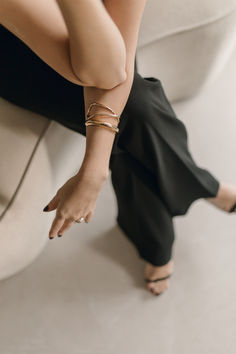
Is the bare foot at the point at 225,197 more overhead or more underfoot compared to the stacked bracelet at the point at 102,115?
more underfoot

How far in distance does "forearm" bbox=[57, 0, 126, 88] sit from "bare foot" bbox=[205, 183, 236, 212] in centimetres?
50

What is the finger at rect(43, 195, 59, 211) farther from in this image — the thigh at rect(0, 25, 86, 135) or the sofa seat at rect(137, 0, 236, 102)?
the sofa seat at rect(137, 0, 236, 102)

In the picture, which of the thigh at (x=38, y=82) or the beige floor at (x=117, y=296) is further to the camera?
the beige floor at (x=117, y=296)

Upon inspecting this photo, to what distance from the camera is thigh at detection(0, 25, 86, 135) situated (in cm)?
72

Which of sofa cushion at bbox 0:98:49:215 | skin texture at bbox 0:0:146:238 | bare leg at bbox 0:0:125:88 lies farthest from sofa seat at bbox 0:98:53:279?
bare leg at bbox 0:0:125:88

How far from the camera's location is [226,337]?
0.99m

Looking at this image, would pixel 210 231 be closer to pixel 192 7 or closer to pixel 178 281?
pixel 178 281

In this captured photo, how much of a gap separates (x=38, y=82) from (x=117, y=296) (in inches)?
25.0

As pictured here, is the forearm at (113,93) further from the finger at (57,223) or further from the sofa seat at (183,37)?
the sofa seat at (183,37)

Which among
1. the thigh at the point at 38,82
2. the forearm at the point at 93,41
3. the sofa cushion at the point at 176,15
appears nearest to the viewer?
the forearm at the point at 93,41

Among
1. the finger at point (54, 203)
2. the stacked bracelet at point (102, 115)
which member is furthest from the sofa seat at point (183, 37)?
the finger at point (54, 203)

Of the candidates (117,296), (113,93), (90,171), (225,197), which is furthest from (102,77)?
(117,296)

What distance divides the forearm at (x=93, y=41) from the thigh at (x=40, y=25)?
3cm

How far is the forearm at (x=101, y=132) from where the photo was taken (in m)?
0.66
